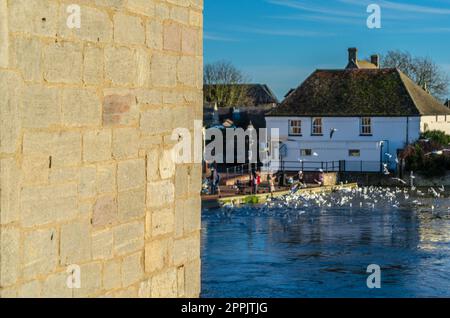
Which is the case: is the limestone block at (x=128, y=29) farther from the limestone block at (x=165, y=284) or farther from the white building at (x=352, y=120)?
the white building at (x=352, y=120)

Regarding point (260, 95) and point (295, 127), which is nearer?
point (295, 127)

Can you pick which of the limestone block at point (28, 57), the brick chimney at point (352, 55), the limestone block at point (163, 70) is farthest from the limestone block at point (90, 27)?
the brick chimney at point (352, 55)

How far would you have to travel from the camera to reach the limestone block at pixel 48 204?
415cm

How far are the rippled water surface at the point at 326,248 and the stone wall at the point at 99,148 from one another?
1257cm

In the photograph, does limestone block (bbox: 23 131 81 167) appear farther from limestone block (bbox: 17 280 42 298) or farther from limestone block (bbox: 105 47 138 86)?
limestone block (bbox: 17 280 42 298)

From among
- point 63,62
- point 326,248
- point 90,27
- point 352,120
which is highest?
point 90,27

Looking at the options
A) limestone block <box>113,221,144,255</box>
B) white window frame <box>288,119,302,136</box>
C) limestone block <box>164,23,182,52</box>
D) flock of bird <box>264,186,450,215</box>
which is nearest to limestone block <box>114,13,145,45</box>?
limestone block <box>164,23,182,52</box>

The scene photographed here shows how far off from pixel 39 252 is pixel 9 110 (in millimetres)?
747

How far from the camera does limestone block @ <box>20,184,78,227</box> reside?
4152mm

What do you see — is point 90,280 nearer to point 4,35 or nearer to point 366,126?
point 4,35

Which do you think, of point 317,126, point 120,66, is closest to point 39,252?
point 120,66

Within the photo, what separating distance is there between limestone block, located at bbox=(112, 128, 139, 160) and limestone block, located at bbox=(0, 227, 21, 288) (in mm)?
965

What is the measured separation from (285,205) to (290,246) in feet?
34.8

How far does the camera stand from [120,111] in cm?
495
